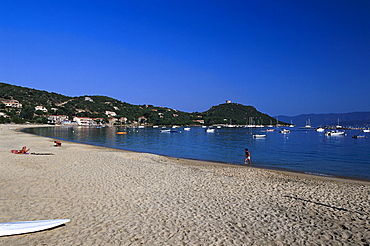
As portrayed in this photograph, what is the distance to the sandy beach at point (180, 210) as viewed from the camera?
5.41 meters

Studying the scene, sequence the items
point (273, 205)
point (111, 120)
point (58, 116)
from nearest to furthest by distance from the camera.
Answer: point (273, 205), point (58, 116), point (111, 120)

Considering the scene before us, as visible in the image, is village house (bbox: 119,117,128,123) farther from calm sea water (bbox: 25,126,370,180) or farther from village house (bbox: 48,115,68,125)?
calm sea water (bbox: 25,126,370,180)

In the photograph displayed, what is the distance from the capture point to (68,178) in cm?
1082

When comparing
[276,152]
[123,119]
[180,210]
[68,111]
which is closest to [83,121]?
[68,111]

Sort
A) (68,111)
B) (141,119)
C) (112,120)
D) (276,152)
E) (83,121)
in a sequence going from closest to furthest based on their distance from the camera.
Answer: (276,152), (83,121), (68,111), (112,120), (141,119)

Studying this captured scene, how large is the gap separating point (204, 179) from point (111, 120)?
15021 cm

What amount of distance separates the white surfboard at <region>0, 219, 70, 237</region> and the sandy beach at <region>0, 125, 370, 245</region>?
0.11 metres

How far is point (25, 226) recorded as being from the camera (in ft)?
17.8

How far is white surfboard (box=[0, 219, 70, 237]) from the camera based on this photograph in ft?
17.1

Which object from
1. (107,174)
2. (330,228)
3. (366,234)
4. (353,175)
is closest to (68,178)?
(107,174)

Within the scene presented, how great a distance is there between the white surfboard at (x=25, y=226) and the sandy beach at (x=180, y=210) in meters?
0.11

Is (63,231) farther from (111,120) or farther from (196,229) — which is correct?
(111,120)

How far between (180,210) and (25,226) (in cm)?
364

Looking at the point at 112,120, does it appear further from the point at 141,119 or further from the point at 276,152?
the point at 276,152
